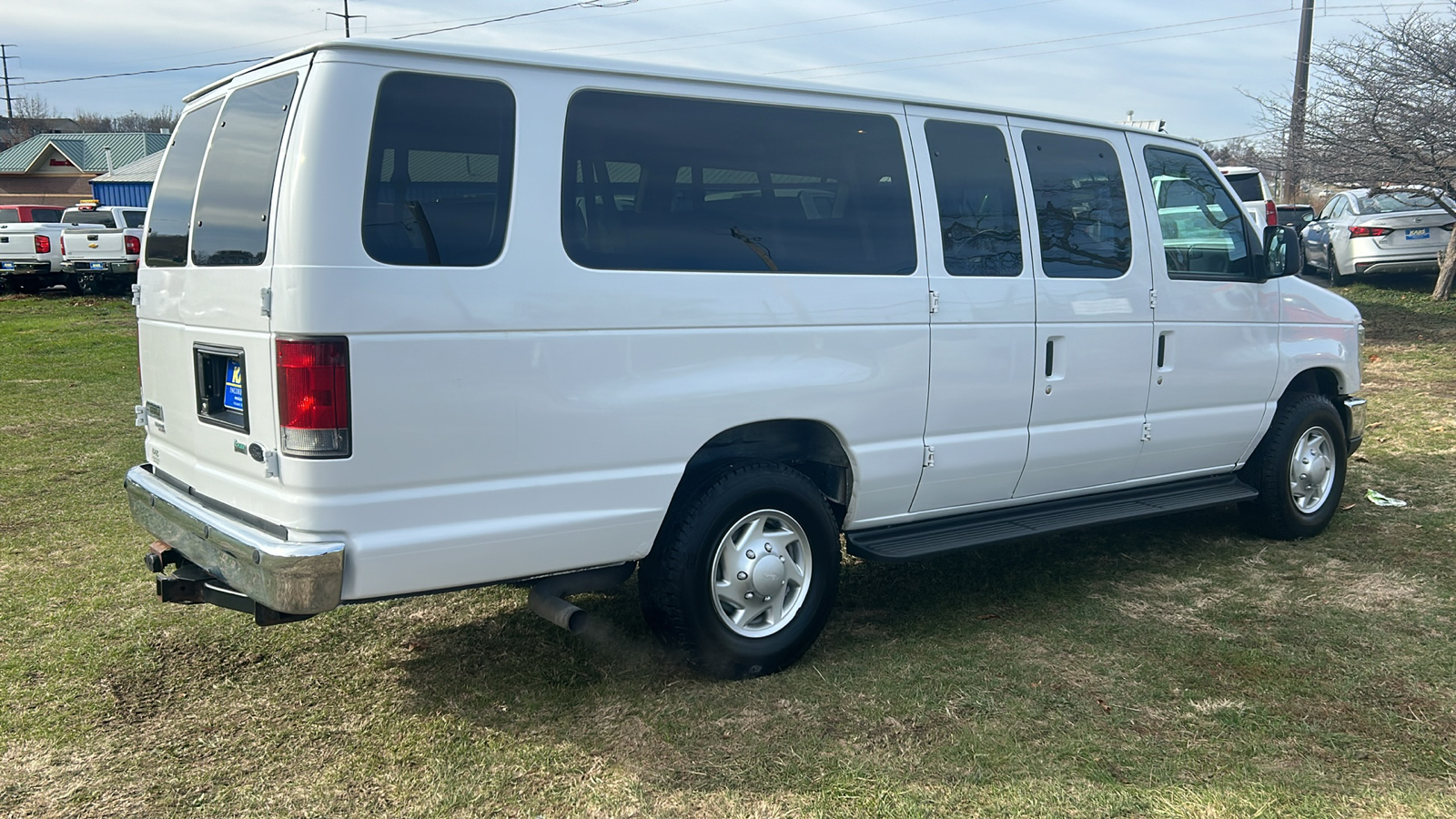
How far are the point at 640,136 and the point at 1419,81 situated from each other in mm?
13952

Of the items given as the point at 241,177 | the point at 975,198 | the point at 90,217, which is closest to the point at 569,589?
the point at 241,177

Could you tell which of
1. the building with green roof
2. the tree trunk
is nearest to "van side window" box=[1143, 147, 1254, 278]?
the tree trunk

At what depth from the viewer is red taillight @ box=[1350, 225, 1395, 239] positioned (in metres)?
15.5

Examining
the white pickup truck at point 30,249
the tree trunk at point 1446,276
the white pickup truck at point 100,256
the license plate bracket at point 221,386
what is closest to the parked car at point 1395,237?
the tree trunk at point 1446,276

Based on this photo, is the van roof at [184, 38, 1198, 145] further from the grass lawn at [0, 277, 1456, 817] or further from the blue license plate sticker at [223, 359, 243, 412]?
the grass lawn at [0, 277, 1456, 817]

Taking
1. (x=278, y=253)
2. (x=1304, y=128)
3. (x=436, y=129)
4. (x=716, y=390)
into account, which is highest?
(x=1304, y=128)

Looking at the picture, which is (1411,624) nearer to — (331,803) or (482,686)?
(482,686)

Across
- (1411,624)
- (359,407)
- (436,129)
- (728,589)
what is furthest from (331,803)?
(1411,624)

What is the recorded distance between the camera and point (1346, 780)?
3.39 metres

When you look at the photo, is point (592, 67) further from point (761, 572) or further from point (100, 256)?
point (100, 256)

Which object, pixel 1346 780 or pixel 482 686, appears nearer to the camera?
pixel 1346 780

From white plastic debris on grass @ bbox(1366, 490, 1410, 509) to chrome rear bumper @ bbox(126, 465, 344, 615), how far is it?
240 inches

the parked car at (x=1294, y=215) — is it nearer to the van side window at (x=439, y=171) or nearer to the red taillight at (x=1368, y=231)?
the red taillight at (x=1368, y=231)

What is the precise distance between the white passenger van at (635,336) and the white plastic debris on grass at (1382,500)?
2129mm
